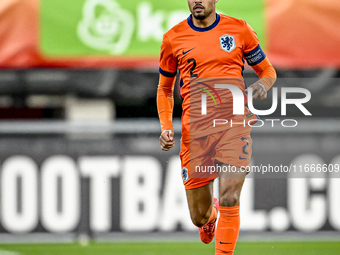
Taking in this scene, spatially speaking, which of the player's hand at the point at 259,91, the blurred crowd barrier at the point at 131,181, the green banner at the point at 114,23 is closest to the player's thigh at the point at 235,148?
the player's hand at the point at 259,91

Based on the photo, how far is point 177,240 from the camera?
650 centimetres

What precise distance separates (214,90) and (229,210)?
A: 2.84 feet

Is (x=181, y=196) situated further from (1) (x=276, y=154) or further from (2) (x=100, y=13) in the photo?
(2) (x=100, y=13)

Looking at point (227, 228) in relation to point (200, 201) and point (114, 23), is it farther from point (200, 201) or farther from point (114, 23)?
point (114, 23)

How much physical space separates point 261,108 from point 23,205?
2998 mm

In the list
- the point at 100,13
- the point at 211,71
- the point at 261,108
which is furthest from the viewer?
→ the point at 261,108

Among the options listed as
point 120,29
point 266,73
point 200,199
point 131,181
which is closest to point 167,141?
point 200,199

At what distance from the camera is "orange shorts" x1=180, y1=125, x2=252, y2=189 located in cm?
404

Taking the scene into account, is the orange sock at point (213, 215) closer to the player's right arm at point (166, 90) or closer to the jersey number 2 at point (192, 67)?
the player's right arm at point (166, 90)

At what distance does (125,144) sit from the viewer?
21.6 ft

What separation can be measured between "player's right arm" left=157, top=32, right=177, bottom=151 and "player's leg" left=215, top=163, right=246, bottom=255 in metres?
0.50

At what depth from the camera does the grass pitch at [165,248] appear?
5910 millimetres

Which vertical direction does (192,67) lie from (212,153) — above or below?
above

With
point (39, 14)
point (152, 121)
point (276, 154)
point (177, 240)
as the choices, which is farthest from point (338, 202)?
point (39, 14)
